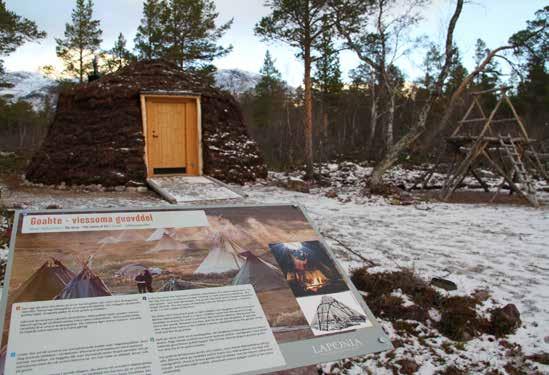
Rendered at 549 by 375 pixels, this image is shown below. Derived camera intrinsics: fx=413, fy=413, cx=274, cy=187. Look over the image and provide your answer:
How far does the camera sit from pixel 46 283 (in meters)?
2.27

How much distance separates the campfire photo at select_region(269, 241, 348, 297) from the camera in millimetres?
2693

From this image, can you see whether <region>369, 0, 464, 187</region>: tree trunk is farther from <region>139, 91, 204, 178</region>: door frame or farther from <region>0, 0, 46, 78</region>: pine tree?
<region>0, 0, 46, 78</region>: pine tree

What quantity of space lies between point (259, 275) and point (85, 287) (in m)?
1.02

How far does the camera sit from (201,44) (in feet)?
68.6

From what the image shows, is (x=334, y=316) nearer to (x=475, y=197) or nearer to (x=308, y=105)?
(x=475, y=197)

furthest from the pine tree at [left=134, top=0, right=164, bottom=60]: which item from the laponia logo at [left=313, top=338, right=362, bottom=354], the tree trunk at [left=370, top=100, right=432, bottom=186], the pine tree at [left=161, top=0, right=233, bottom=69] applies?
the laponia logo at [left=313, top=338, right=362, bottom=354]

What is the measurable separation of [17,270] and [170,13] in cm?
2050

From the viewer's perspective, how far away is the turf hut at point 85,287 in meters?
2.26

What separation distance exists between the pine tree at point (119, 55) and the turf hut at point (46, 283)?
2472 centimetres

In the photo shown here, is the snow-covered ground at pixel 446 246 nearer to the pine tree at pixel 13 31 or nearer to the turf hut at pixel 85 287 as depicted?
the turf hut at pixel 85 287

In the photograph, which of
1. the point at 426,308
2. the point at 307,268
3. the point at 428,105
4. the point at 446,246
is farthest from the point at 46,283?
the point at 428,105

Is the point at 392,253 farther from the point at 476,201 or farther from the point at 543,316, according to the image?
the point at 476,201

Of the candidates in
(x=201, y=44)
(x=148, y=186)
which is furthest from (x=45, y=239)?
(x=201, y=44)

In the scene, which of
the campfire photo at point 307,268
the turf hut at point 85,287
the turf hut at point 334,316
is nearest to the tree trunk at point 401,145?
the campfire photo at point 307,268
